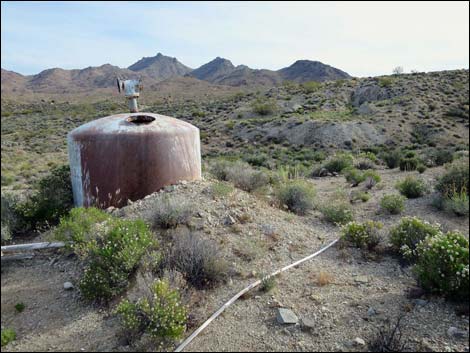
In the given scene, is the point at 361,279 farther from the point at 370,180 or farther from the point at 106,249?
the point at 370,180

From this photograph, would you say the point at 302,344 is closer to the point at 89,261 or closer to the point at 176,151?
the point at 89,261

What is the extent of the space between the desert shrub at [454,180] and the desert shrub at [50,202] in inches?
295

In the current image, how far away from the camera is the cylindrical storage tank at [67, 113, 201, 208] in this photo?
6.53 metres

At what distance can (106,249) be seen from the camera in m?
4.51

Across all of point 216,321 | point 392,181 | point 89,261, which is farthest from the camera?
point 392,181

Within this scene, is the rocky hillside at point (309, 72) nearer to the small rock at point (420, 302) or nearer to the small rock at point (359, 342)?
the small rock at point (420, 302)

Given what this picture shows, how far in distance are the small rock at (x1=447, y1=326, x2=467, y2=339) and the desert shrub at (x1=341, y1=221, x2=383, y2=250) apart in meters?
2.37

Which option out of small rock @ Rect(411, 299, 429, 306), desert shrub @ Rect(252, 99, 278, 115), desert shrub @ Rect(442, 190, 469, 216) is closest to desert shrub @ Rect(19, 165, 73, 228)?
small rock @ Rect(411, 299, 429, 306)

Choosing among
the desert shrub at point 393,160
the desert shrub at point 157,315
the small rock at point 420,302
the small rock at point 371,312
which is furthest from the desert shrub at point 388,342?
the desert shrub at point 393,160

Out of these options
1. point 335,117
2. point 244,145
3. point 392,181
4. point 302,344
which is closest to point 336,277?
point 302,344

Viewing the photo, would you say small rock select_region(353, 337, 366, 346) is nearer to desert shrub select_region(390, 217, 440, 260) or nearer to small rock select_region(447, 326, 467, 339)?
small rock select_region(447, 326, 467, 339)

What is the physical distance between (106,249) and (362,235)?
13.2 ft

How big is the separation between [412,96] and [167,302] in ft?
103

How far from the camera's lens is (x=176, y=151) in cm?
711
